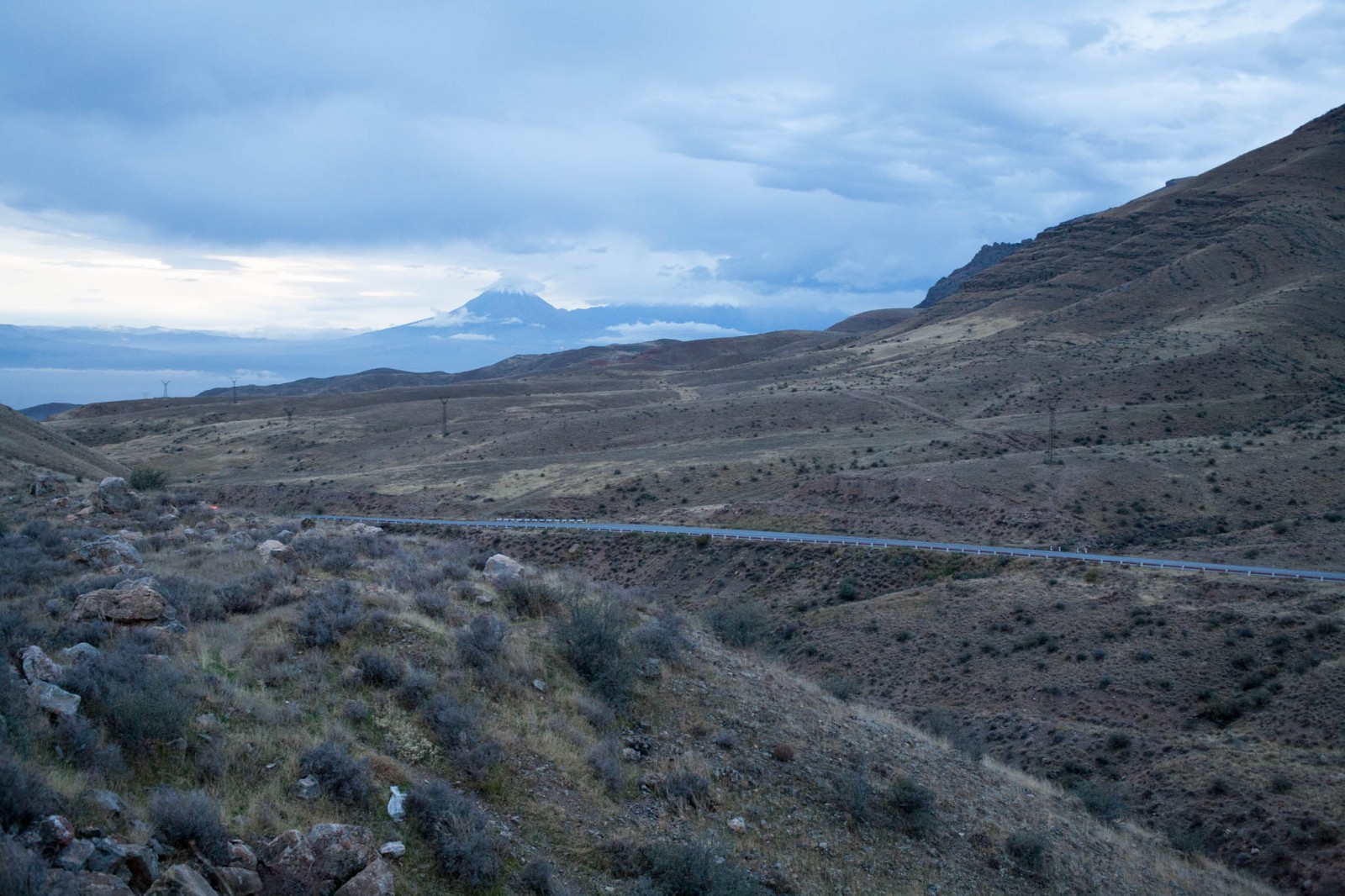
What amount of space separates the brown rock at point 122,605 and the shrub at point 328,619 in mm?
1779

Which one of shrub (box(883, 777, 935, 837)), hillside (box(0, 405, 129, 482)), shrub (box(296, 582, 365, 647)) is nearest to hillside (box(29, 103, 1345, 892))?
shrub (box(883, 777, 935, 837))

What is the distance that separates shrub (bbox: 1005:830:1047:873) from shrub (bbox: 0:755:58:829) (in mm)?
11467

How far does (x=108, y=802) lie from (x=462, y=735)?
3.69m

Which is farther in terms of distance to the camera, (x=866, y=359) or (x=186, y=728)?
(x=866, y=359)

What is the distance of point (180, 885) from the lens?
5.56 m

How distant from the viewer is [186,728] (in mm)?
8102

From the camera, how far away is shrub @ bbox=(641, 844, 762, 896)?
27.2 ft

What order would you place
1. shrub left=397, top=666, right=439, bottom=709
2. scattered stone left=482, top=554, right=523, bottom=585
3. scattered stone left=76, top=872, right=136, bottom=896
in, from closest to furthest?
scattered stone left=76, top=872, right=136, bottom=896 → shrub left=397, top=666, right=439, bottom=709 → scattered stone left=482, top=554, right=523, bottom=585

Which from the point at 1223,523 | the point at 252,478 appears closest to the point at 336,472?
the point at 252,478

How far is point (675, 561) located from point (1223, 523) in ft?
78.1

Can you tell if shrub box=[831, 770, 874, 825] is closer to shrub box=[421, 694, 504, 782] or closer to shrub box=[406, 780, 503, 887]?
shrub box=[421, 694, 504, 782]

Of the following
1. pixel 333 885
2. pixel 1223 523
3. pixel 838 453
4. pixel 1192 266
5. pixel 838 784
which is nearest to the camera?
pixel 333 885

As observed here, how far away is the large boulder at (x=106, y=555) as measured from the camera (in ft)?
45.9

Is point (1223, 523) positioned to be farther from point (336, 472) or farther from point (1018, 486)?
point (336, 472)
